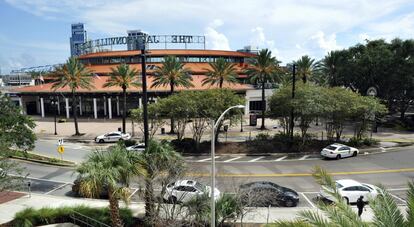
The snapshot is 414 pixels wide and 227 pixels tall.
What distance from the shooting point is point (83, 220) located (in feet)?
59.7

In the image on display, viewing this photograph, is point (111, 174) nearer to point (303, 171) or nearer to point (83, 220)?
point (83, 220)

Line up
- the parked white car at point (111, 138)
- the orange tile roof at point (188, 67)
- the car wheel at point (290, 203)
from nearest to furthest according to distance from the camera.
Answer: the car wheel at point (290, 203) → the parked white car at point (111, 138) → the orange tile roof at point (188, 67)

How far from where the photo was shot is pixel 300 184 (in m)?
27.2

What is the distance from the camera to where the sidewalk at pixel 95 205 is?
1972 centimetres

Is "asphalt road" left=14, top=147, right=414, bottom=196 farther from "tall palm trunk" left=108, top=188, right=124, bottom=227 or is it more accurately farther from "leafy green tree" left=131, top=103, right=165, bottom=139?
"tall palm trunk" left=108, top=188, right=124, bottom=227

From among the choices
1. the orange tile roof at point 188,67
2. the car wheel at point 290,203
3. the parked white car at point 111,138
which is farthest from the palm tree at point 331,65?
the car wheel at point 290,203

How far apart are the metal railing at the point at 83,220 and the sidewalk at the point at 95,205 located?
197 centimetres

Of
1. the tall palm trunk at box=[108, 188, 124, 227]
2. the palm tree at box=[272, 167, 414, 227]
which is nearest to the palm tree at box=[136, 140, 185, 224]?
the tall palm trunk at box=[108, 188, 124, 227]

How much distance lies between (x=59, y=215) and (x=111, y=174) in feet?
19.0

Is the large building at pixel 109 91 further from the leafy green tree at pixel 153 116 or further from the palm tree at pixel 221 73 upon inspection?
the leafy green tree at pixel 153 116

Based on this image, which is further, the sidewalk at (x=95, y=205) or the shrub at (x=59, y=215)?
the sidewalk at (x=95, y=205)

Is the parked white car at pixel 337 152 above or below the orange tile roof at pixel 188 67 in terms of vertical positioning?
below

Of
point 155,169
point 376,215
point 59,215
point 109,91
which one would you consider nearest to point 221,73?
point 109,91

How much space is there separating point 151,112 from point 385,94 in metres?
44.0
